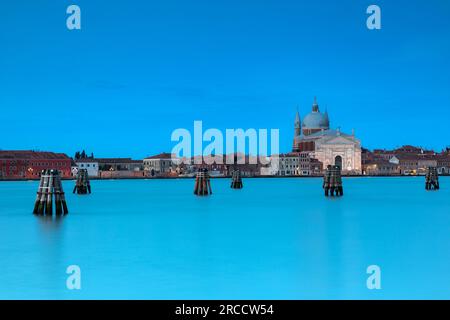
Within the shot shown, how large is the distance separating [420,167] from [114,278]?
102m

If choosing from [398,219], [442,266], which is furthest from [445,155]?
[442,266]

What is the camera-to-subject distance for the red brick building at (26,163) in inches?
3086

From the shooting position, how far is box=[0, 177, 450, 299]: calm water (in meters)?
10.9

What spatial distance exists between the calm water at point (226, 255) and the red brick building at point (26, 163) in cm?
5493

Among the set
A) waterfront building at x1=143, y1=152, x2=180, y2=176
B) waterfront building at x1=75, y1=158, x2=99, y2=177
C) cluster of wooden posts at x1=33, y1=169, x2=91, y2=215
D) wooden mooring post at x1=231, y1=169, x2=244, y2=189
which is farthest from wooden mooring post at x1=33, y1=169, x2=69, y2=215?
waterfront building at x1=143, y1=152, x2=180, y2=176

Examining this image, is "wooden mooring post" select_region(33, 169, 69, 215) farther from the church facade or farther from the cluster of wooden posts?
the church facade

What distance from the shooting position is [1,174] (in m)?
78.6

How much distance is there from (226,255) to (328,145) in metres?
84.5

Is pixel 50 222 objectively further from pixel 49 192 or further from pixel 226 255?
pixel 226 255

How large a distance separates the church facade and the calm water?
72.5 metres

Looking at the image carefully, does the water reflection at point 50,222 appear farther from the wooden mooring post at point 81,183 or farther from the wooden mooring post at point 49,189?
the wooden mooring post at point 81,183

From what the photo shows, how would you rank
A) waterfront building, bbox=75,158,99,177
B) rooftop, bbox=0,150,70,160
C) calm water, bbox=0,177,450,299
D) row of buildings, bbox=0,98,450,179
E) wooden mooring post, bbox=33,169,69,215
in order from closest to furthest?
1. calm water, bbox=0,177,450,299
2. wooden mooring post, bbox=33,169,69,215
3. rooftop, bbox=0,150,70,160
4. waterfront building, bbox=75,158,99,177
5. row of buildings, bbox=0,98,450,179

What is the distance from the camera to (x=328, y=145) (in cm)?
9794

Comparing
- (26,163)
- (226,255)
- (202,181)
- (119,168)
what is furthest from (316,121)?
(226,255)
